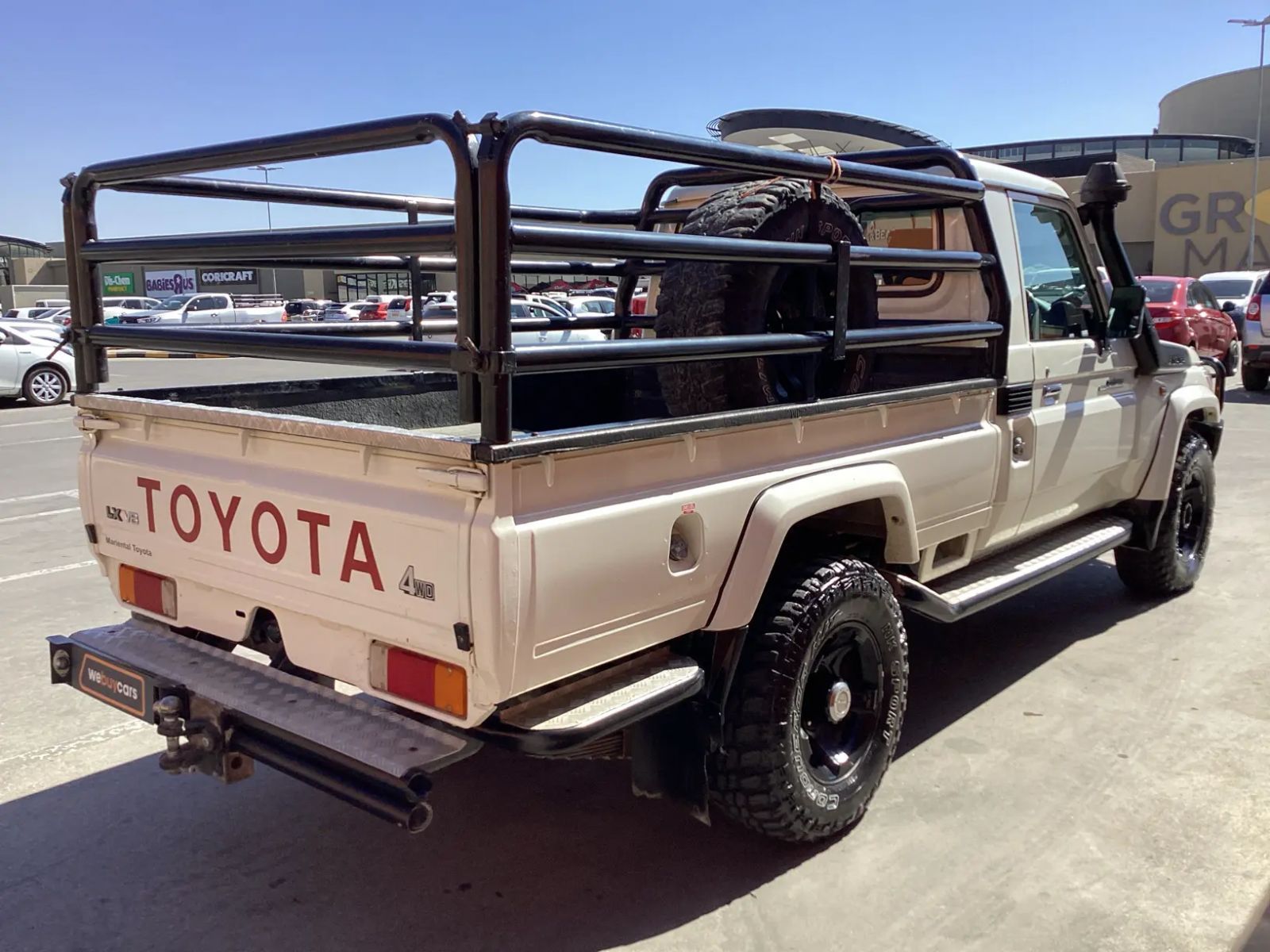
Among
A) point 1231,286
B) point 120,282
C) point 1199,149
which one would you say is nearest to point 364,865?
point 1231,286

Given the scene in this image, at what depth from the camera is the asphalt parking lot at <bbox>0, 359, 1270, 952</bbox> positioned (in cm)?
298

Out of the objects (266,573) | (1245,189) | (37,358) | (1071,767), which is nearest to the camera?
(266,573)

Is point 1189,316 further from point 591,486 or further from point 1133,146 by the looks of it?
point 1133,146

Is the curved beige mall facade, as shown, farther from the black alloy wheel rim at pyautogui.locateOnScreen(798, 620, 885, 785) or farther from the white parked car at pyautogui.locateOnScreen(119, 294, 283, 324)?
the black alloy wheel rim at pyautogui.locateOnScreen(798, 620, 885, 785)

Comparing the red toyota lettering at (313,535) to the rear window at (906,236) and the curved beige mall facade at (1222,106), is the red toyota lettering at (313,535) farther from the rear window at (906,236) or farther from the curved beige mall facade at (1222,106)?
the curved beige mall facade at (1222,106)

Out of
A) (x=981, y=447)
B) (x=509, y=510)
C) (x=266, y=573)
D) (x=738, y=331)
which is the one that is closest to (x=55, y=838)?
(x=266, y=573)

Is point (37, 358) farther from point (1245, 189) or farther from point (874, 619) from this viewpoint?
point (1245, 189)

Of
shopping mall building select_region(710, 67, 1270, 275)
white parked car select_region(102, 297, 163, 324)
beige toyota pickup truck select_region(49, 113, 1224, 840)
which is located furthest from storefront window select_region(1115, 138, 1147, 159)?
beige toyota pickup truck select_region(49, 113, 1224, 840)

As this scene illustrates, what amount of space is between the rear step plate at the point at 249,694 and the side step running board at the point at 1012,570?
185 cm

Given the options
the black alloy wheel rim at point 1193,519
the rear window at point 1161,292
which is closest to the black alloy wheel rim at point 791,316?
the black alloy wheel rim at point 1193,519

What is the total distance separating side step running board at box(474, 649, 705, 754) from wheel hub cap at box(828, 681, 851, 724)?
0.64 metres

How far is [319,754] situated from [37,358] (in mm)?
15372

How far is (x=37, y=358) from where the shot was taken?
15.7 meters

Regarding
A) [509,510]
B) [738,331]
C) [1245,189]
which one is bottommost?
[509,510]
